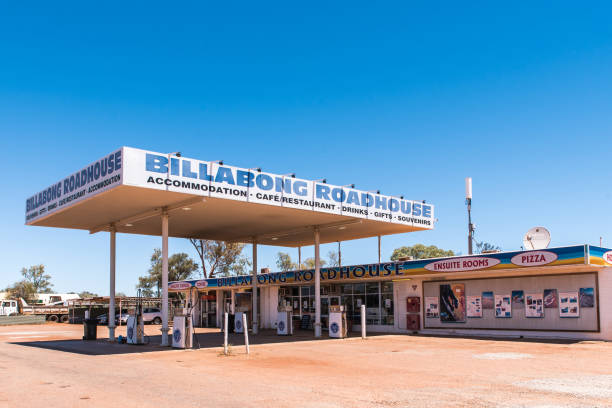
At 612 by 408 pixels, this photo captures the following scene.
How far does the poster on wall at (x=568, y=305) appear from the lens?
881 inches

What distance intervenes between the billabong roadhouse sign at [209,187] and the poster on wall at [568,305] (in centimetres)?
707

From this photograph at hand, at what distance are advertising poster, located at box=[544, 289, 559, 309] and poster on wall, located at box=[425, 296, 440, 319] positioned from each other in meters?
5.31

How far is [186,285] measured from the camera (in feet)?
139

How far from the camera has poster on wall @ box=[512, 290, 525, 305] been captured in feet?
78.9

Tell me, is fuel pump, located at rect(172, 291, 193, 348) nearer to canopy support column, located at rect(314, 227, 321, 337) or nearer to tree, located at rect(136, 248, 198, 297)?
canopy support column, located at rect(314, 227, 321, 337)

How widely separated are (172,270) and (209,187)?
2217 inches

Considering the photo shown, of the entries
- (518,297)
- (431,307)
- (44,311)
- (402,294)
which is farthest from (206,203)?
(44,311)

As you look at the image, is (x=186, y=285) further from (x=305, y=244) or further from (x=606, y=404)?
(x=606, y=404)

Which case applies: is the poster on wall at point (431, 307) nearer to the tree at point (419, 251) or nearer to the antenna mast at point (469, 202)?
the antenna mast at point (469, 202)

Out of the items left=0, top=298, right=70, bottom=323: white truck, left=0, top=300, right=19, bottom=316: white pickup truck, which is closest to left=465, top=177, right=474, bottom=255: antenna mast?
left=0, top=298, right=70, bottom=323: white truck

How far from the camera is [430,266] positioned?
86.0ft

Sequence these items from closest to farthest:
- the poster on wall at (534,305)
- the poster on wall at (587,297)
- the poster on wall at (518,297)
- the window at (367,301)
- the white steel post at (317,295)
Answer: the poster on wall at (587,297) → the poster on wall at (534,305) → the poster on wall at (518,297) → the white steel post at (317,295) → the window at (367,301)

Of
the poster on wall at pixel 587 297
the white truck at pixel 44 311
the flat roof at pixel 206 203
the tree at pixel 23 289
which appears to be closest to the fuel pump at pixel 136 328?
the flat roof at pixel 206 203

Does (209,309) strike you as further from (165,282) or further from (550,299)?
(550,299)
